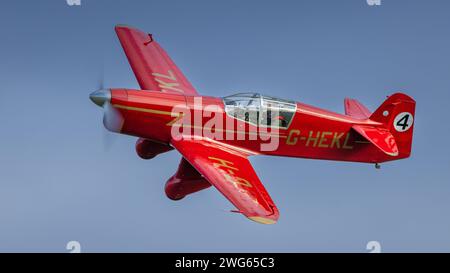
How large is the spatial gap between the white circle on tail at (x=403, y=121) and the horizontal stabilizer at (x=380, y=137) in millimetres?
360

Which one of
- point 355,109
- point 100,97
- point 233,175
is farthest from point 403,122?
point 100,97

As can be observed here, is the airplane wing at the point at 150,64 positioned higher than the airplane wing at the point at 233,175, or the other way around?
the airplane wing at the point at 150,64

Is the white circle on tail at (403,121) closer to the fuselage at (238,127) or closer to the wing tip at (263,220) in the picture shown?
the fuselage at (238,127)

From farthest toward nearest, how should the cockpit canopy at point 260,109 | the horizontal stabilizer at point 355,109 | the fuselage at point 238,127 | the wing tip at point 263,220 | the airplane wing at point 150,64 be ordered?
the airplane wing at point 150,64
the horizontal stabilizer at point 355,109
the cockpit canopy at point 260,109
the fuselage at point 238,127
the wing tip at point 263,220

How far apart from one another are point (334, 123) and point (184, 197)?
167 inches

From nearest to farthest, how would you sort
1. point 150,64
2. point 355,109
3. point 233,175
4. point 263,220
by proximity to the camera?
point 263,220 → point 233,175 → point 355,109 → point 150,64

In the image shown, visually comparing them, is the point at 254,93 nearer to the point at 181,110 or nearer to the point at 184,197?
the point at 181,110

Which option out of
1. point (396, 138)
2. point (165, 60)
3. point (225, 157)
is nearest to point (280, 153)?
point (225, 157)

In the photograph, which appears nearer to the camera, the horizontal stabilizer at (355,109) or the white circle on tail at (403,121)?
the white circle on tail at (403,121)

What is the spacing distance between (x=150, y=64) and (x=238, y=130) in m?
4.02

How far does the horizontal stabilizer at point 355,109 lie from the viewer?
1866 cm

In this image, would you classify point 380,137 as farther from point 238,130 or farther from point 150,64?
point 150,64

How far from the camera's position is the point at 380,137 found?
57.7 feet

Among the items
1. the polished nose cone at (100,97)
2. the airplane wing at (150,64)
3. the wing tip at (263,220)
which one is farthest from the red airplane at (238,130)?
the wing tip at (263,220)
